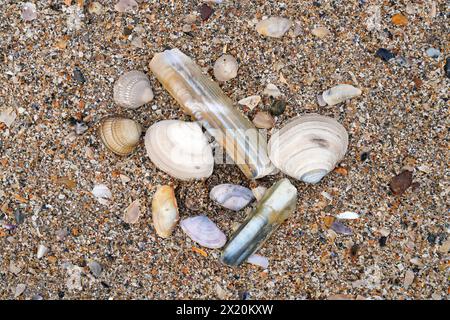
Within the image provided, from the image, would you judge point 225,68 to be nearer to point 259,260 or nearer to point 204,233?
Result: point 204,233

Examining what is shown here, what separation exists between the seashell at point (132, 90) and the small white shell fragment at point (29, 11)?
18.0 inches

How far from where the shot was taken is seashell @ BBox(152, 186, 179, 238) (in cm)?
229

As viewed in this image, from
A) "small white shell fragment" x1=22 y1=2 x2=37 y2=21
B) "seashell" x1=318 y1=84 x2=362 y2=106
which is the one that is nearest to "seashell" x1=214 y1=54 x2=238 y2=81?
"seashell" x1=318 y1=84 x2=362 y2=106

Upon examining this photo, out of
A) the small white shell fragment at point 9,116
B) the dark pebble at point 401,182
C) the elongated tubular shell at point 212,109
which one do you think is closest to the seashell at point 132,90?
the elongated tubular shell at point 212,109

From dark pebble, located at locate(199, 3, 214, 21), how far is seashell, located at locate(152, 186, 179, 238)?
74 cm

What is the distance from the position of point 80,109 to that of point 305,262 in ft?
3.70

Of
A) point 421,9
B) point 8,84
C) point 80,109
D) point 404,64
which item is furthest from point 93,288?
point 421,9

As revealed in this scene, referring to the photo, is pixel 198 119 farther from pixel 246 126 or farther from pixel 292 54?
pixel 292 54

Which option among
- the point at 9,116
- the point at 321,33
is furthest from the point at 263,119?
the point at 9,116

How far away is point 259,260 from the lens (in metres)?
2.32

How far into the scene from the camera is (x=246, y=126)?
7.60 ft

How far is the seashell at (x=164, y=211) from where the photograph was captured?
2293 millimetres

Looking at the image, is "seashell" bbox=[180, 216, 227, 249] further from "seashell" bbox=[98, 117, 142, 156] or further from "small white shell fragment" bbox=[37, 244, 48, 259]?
"small white shell fragment" bbox=[37, 244, 48, 259]

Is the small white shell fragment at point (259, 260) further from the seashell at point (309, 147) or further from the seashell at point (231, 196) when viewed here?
the seashell at point (309, 147)
